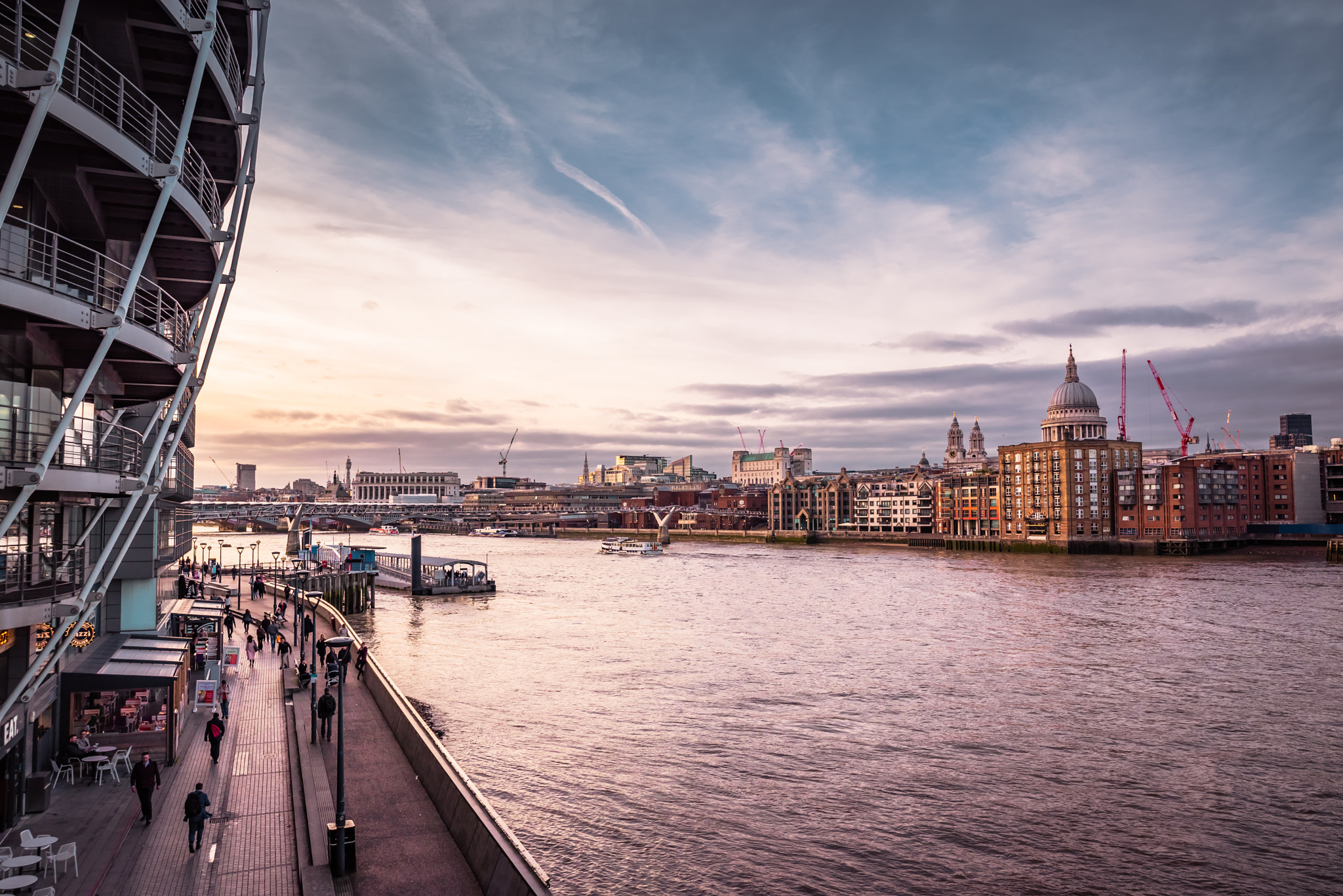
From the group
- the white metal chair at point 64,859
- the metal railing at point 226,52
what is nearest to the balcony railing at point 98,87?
the metal railing at point 226,52

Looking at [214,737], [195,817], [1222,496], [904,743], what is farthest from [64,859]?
[1222,496]

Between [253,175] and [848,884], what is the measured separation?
18687mm

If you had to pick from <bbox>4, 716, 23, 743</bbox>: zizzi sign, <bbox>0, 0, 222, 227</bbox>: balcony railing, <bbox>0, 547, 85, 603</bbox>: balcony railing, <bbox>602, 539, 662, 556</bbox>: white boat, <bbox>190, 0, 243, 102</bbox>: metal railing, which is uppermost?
<bbox>190, 0, 243, 102</bbox>: metal railing

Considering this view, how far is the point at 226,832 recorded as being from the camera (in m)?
17.5

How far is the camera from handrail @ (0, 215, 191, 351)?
11547 mm

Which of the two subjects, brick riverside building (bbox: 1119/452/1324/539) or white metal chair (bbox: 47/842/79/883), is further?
brick riverside building (bbox: 1119/452/1324/539)

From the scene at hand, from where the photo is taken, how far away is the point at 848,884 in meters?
19.0

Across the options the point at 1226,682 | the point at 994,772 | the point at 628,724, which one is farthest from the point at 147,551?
the point at 1226,682

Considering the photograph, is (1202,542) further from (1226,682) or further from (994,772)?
(994,772)

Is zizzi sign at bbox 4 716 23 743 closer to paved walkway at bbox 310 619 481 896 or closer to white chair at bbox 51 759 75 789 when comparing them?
white chair at bbox 51 759 75 789

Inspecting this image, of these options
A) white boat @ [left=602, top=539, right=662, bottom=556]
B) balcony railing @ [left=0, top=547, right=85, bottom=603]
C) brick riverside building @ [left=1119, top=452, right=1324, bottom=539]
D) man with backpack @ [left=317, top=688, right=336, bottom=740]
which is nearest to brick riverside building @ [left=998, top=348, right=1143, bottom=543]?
brick riverside building @ [left=1119, top=452, right=1324, bottom=539]

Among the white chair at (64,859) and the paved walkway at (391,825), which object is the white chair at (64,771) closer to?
the white chair at (64,859)

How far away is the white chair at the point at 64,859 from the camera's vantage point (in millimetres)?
14781

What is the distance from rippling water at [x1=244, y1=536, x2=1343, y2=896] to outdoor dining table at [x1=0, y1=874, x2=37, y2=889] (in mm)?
9479
